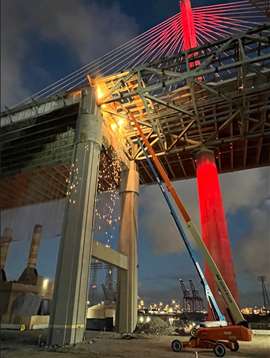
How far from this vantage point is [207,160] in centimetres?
2552

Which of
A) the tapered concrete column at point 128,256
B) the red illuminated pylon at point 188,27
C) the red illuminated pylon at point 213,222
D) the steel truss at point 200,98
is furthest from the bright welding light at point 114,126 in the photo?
the red illuminated pylon at point 188,27

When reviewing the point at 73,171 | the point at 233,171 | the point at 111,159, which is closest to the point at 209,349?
the point at 73,171

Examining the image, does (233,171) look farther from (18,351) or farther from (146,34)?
(18,351)

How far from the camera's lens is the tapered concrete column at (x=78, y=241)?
44.9 feet

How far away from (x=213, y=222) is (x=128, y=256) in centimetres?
757

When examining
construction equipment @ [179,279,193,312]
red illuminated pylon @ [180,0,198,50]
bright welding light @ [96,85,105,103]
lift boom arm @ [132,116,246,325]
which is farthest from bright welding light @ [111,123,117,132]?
construction equipment @ [179,279,193,312]

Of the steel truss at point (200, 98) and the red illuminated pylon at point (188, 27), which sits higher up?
the red illuminated pylon at point (188, 27)

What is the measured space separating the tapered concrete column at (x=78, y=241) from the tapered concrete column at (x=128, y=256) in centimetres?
727

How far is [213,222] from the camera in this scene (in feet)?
75.8

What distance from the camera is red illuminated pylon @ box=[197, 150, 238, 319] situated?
2134 centimetres

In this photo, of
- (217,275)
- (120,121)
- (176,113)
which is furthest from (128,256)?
(176,113)

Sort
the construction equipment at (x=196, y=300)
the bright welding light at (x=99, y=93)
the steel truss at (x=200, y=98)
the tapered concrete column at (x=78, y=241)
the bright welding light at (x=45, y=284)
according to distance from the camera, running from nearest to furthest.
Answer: the tapered concrete column at (x=78, y=241), the steel truss at (x=200, y=98), the bright welding light at (x=99, y=93), the bright welding light at (x=45, y=284), the construction equipment at (x=196, y=300)

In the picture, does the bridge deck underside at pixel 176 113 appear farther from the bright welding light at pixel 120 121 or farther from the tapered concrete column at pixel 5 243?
the tapered concrete column at pixel 5 243

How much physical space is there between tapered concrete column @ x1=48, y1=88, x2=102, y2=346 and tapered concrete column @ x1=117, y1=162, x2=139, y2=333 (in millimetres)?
7273
